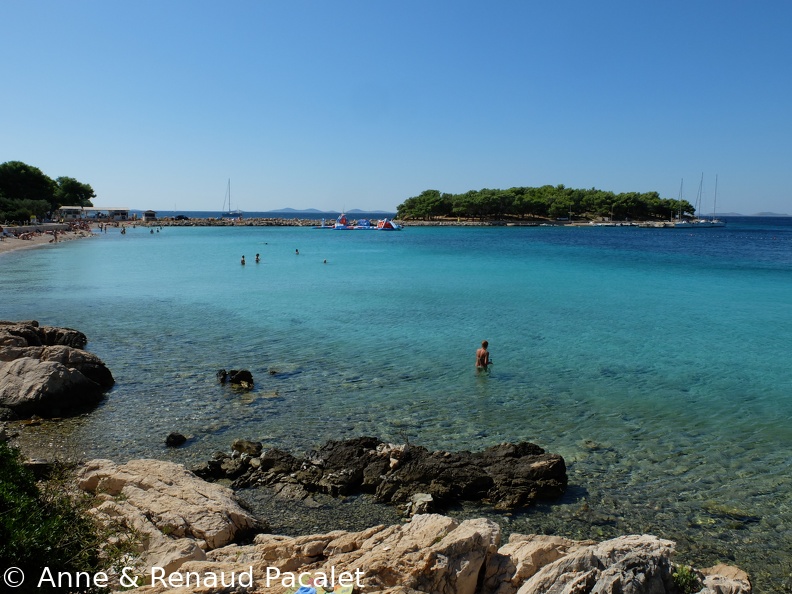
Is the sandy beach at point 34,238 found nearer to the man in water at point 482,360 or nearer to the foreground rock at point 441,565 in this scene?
the man in water at point 482,360

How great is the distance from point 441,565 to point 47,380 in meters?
12.0

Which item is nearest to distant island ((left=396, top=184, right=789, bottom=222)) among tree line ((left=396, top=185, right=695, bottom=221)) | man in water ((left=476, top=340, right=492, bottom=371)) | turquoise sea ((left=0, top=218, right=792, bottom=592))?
tree line ((left=396, top=185, right=695, bottom=221))

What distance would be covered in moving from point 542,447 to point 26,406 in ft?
39.7

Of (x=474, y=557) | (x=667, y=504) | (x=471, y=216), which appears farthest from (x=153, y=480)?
(x=471, y=216)

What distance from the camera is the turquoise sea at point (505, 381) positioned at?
1020 cm

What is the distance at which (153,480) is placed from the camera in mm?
9125

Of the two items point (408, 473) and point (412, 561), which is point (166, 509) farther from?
point (408, 473)

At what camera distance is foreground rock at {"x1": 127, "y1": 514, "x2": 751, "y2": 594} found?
5641 mm

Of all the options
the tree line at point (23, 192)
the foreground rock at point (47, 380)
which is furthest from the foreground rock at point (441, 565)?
the tree line at point (23, 192)

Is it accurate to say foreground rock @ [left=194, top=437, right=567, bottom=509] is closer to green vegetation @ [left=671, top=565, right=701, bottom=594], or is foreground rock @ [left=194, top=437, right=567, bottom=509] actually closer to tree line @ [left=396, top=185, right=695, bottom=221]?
green vegetation @ [left=671, top=565, right=701, bottom=594]

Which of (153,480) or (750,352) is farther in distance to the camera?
(750,352)

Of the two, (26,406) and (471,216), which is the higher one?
(471,216)

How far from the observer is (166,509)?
8.23m

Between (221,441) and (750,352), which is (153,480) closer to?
(221,441)
